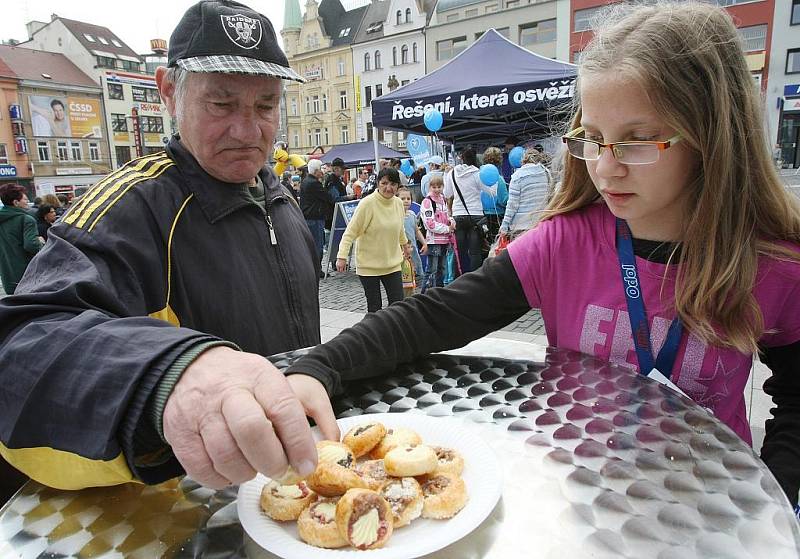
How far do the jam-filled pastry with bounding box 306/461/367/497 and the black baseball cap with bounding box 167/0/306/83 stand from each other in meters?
1.16

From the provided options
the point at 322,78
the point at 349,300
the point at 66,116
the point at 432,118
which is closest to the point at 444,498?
the point at 349,300

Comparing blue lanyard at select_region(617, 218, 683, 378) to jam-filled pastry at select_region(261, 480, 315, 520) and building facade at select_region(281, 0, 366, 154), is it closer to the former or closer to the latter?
jam-filled pastry at select_region(261, 480, 315, 520)

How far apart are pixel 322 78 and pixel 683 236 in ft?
164

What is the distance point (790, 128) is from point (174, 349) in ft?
120

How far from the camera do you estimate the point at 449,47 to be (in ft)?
122

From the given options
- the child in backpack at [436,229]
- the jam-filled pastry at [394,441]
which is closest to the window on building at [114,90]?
the child in backpack at [436,229]

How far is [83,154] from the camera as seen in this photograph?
3900 centimetres

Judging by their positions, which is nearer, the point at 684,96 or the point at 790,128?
the point at 684,96

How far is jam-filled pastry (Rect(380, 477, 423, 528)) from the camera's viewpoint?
75cm

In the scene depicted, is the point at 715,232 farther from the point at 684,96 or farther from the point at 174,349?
the point at 174,349

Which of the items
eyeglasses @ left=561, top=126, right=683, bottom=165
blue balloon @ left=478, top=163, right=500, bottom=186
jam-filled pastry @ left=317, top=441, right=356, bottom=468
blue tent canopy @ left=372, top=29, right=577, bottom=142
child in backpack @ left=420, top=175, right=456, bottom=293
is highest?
blue tent canopy @ left=372, top=29, right=577, bottom=142

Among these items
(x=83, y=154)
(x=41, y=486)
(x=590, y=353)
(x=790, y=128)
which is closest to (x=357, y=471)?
(x=41, y=486)

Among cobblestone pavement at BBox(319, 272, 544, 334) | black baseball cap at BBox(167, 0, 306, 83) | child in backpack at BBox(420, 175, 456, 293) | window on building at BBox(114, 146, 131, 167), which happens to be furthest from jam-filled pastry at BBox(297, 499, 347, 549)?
window on building at BBox(114, 146, 131, 167)

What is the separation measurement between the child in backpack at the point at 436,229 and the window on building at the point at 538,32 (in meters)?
29.5
